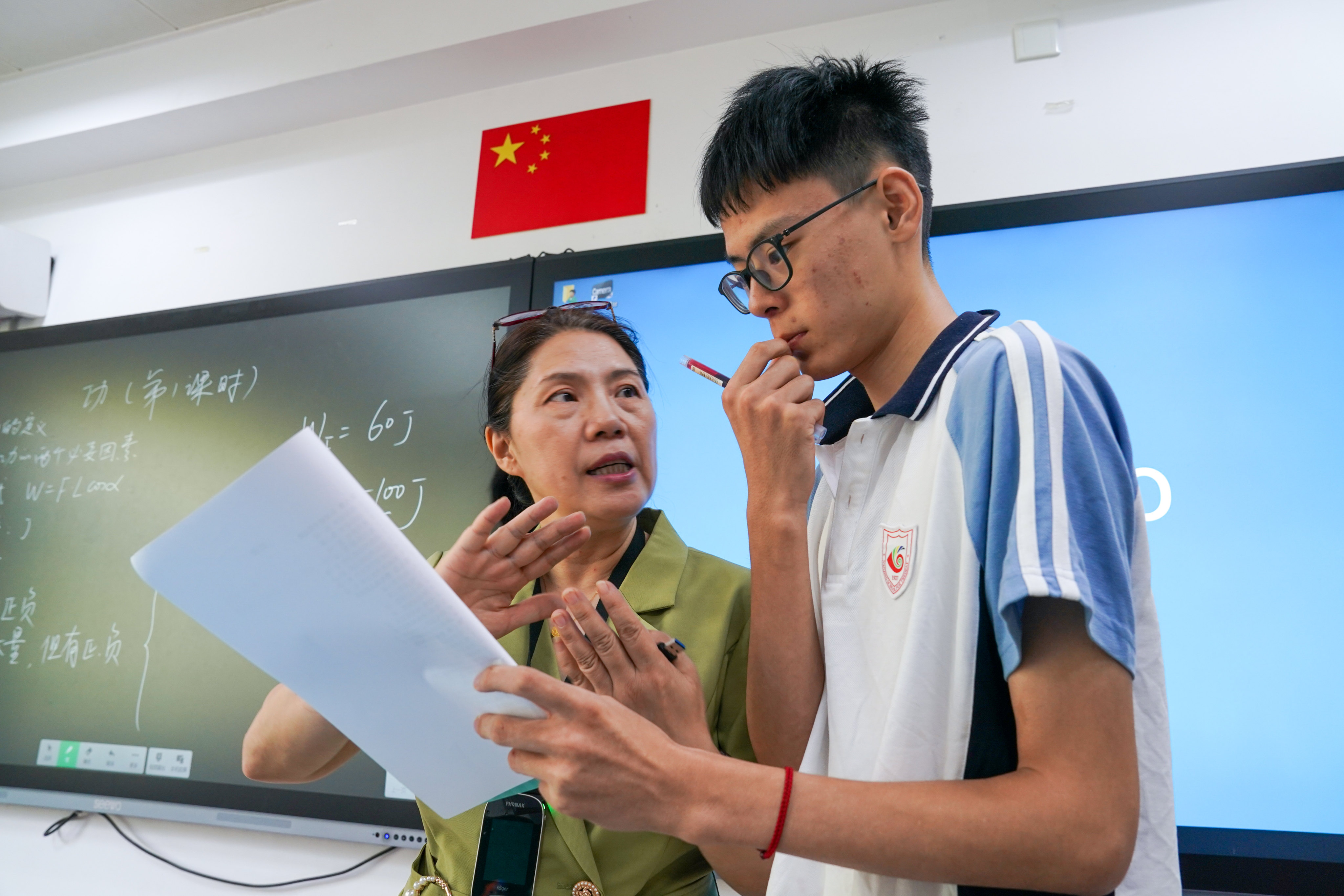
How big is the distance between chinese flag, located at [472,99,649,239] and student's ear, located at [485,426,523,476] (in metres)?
0.86

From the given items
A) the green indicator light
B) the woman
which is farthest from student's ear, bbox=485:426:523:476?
the green indicator light

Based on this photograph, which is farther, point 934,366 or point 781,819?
point 934,366

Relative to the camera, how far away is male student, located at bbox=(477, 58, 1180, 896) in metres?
0.62

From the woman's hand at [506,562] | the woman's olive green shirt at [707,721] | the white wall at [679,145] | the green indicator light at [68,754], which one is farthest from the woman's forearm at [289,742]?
the green indicator light at [68,754]

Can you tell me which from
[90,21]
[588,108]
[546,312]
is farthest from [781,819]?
[90,21]

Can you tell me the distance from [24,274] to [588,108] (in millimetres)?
2081

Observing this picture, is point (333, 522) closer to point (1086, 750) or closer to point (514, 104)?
point (1086, 750)

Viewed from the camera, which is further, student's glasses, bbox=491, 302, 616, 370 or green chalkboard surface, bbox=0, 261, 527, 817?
green chalkboard surface, bbox=0, 261, 527, 817

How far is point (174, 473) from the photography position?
93.9 inches

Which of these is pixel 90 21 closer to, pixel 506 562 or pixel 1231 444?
pixel 506 562

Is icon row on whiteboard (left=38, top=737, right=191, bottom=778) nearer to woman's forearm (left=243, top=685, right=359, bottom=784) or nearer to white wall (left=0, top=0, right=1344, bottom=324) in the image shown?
woman's forearm (left=243, top=685, right=359, bottom=784)

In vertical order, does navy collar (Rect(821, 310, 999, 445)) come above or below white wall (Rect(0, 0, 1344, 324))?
below

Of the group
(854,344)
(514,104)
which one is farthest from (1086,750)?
(514,104)

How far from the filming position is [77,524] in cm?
246
